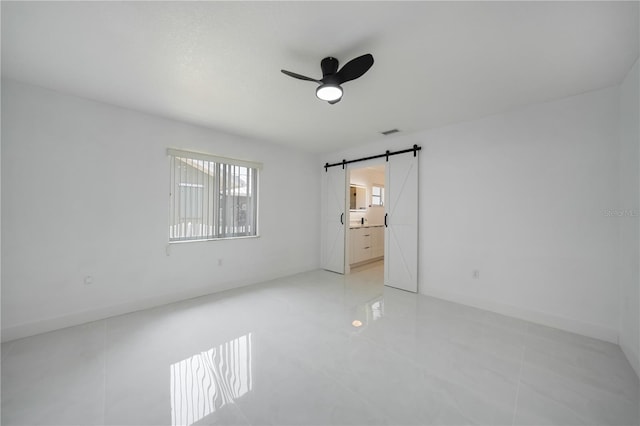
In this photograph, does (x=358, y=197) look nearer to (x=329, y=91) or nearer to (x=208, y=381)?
(x=329, y=91)

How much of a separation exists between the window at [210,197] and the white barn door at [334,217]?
1.61m

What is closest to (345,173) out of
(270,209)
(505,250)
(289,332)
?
(270,209)

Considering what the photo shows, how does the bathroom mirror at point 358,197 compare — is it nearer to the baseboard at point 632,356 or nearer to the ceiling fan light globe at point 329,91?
the ceiling fan light globe at point 329,91

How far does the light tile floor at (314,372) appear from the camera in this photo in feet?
5.05

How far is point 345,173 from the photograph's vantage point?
500 cm

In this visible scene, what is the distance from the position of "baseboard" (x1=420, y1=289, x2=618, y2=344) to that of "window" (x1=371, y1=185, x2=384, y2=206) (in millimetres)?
3695

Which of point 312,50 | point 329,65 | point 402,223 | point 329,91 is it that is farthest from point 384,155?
point 312,50

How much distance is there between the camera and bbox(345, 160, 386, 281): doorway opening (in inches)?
214

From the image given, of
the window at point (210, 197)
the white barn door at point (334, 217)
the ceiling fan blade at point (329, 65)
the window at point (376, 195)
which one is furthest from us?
the window at point (376, 195)

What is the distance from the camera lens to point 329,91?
2113mm

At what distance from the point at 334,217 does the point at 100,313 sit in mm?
3907

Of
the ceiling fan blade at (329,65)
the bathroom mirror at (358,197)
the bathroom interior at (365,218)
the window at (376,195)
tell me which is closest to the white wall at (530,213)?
the bathroom interior at (365,218)

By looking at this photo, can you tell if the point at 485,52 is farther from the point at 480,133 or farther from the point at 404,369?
the point at 404,369

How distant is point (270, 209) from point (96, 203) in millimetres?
2446
